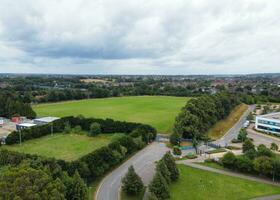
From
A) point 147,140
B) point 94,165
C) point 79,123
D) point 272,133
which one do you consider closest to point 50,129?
point 79,123

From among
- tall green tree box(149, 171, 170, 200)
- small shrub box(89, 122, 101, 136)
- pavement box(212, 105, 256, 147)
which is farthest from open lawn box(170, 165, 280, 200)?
small shrub box(89, 122, 101, 136)

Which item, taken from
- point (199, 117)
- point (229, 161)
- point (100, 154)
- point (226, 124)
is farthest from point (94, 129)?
point (226, 124)

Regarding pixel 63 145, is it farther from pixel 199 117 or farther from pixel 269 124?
pixel 269 124

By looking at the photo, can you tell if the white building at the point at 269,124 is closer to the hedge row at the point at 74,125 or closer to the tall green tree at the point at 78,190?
the hedge row at the point at 74,125

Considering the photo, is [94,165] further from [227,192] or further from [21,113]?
[21,113]

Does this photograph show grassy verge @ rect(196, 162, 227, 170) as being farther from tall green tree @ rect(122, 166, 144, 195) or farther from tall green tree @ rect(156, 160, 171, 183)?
tall green tree @ rect(122, 166, 144, 195)
